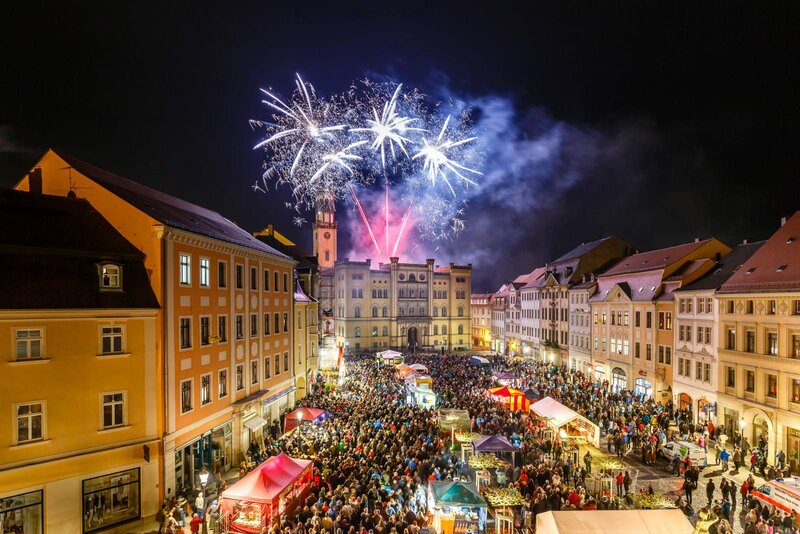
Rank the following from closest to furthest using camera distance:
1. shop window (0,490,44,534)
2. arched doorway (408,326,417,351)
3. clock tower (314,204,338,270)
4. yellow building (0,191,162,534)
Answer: shop window (0,490,44,534), yellow building (0,191,162,534), arched doorway (408,326,417,351), clock tower (314,204,338,270)

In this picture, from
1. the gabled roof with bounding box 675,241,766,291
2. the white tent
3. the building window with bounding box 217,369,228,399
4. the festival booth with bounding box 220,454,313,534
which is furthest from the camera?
the gabled roof with bounding box 675,241,766,291

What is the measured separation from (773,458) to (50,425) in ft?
113

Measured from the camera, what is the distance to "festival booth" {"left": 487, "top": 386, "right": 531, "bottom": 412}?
3144 centimetres

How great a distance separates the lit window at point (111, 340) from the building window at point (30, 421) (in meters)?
2.58

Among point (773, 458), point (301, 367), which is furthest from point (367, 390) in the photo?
point (773, 458)

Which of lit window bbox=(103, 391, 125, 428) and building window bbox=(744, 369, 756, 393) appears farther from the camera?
building window bbox=(744, 369, 756, 393)

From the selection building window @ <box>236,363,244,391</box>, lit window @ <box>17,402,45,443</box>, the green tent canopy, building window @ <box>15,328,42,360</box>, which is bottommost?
the green tent canopy

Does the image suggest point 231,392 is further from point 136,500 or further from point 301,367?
point 301,367

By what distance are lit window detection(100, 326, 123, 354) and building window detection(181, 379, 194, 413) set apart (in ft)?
11.4

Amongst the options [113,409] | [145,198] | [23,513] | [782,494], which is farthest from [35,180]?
[782,494]

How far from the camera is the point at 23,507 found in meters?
14.9

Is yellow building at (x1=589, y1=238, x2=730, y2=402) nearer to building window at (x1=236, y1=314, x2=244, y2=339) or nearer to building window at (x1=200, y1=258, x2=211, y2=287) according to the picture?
building window at (x1=236, y1=314, x2=244, y2=339)

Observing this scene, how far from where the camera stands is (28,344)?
15359mm

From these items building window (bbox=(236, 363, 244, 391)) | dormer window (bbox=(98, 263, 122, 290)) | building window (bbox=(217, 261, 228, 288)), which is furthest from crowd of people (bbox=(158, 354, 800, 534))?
building window (bbox=(217, 261, 228, 288))
